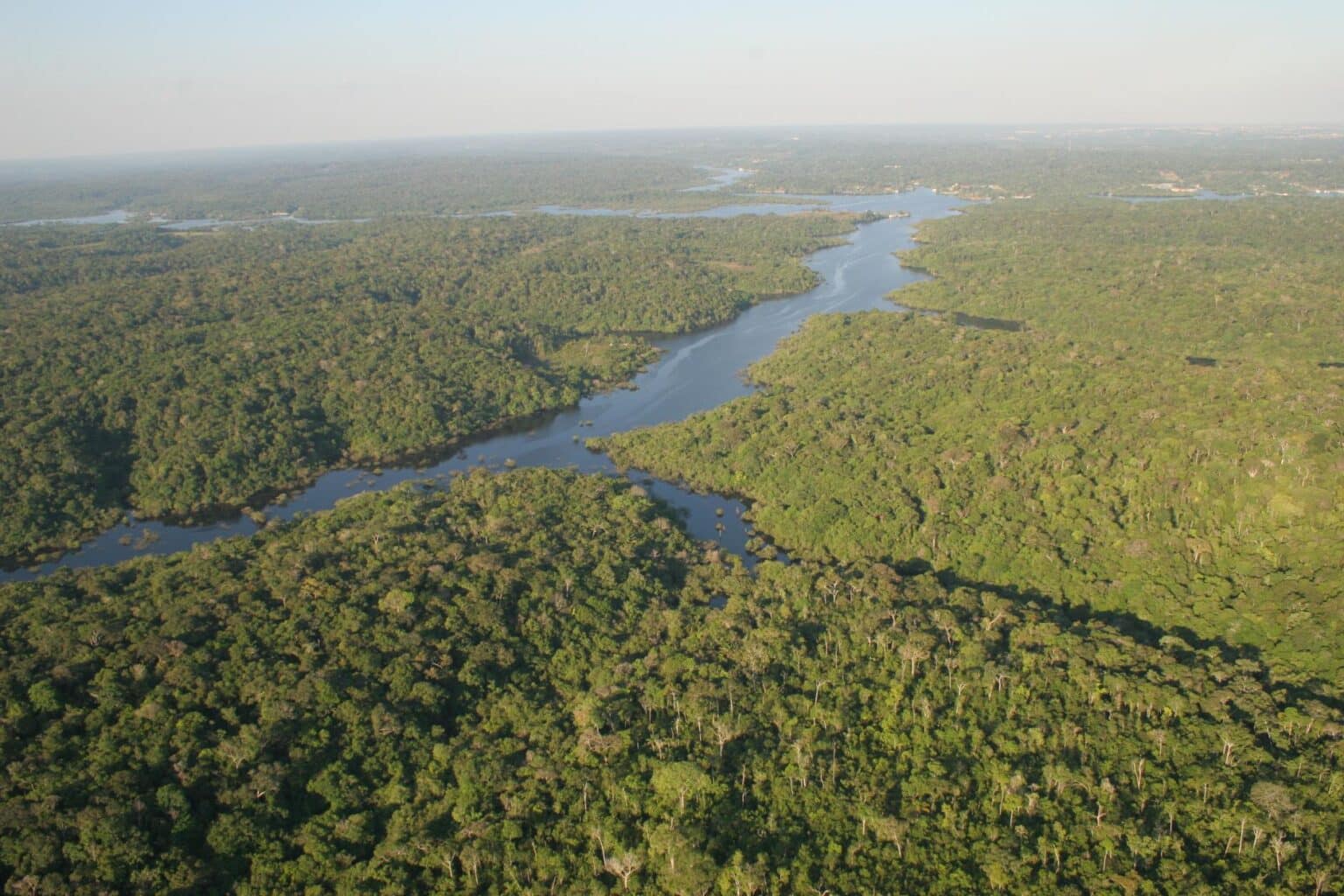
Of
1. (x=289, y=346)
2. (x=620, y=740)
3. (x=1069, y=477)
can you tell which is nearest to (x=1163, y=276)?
(x=1069, y=477)

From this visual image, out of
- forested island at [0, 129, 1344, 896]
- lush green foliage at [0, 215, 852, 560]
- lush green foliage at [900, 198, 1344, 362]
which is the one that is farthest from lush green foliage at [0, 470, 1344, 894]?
lush green foliage at [900, 198, 1344, 362]

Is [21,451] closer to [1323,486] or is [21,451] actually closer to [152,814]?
[152,814]

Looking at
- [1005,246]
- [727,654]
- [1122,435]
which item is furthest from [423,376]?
[1005,246]

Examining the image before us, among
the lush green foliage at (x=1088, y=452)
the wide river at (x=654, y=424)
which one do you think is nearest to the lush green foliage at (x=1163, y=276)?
the lush green foliage at (x=1088, y=452)

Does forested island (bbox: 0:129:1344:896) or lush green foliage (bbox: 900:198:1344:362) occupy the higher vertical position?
lush green foliage (bbox: 900:198:1344:362)

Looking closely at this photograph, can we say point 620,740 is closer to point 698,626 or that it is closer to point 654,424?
point 698,626

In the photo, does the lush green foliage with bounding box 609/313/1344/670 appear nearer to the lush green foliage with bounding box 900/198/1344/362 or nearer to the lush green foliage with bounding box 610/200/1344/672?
the lush green foliage with bounding box 610/200/1344/672
